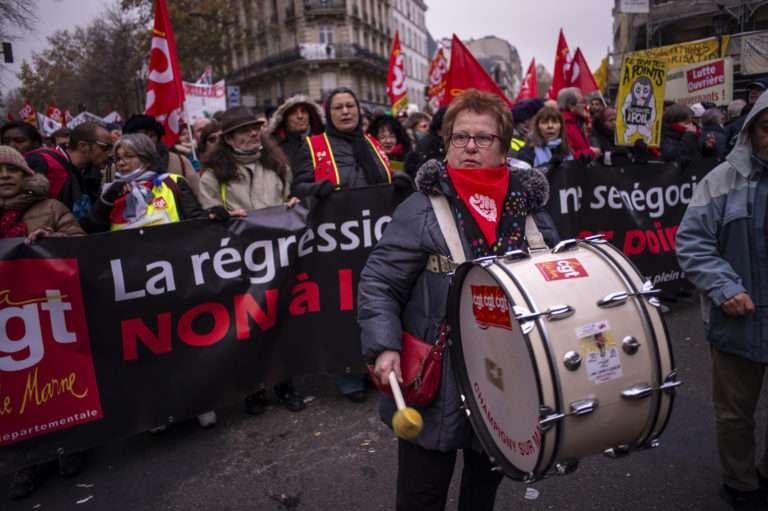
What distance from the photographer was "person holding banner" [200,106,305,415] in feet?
13.0

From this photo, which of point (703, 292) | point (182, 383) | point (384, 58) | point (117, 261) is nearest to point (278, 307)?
point (182, 383)

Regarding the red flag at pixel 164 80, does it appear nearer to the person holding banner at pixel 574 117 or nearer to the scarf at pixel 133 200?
the scarf at pixel 133 200

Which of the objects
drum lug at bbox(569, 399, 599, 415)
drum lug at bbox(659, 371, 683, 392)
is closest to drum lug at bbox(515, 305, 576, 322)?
drum lug at bbox(569, 399, 599, 415)

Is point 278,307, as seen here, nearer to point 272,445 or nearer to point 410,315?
point 272,445

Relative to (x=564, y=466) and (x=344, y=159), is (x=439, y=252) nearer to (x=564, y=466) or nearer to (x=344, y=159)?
(x=564, y=466)

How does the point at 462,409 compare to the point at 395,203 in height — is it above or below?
below

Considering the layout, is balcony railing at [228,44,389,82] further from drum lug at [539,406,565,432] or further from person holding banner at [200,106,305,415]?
drum lug at [539,406,565,432]

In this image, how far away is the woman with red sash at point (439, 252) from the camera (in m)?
1.93

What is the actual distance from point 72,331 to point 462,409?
7.85 ft

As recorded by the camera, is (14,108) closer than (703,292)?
No

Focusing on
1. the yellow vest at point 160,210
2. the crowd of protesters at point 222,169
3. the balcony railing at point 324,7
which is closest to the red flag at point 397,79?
the crowd of protesters at point 222,169

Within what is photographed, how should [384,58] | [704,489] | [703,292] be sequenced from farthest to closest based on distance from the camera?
[384,58]
[704,489]
[703,292]

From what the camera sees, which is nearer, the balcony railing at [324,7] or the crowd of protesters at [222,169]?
the crowd of protesters at [222,169]

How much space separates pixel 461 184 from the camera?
196 centimetres
